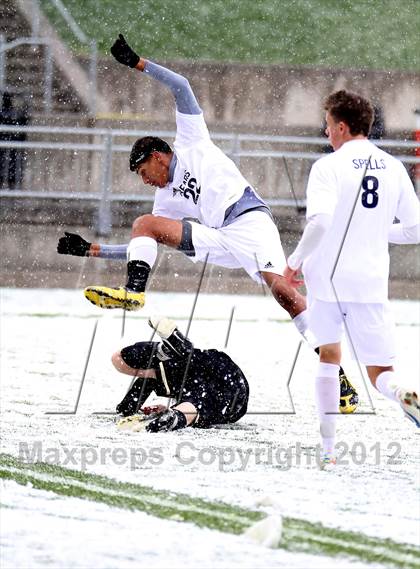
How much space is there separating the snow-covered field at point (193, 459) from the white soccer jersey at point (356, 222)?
0.82m

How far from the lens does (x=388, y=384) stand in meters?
6.88

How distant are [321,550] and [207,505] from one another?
0.80 m

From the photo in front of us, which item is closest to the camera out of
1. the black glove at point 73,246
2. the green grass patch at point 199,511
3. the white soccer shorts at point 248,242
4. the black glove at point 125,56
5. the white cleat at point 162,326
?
the green grass patch at point 199,511

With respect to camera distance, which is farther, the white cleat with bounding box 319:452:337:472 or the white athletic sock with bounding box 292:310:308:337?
the white athletic sock with bounding box 292:310:308:337

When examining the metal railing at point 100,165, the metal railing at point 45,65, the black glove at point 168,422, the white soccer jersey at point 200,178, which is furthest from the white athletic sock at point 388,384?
the metal railing at point 45,65

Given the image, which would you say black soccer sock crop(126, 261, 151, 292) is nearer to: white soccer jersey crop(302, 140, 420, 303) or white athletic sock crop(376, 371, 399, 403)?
white soccer jersey crop(302, 140, 420, 303)

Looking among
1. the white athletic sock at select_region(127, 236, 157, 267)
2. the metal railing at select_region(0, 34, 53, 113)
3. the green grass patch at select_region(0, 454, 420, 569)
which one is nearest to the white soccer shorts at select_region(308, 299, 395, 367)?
the green grass patch at select_region(0, 454, 420, 569)

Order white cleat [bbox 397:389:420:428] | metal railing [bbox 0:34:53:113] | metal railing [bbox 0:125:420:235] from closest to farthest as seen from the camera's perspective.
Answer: white cleat [bbox 397:389:420:428]
metal railing [bbox 0:125:420:235]
metal railing [bbox 0:34:53:113]

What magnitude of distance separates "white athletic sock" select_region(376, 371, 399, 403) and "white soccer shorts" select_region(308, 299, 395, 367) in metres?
0.06

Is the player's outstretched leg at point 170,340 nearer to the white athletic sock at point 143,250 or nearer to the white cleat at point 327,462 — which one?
the white athletic sock at point 143,250

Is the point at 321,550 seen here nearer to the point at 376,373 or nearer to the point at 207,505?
the point at 207,505

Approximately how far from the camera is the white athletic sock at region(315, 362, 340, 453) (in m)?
7.03

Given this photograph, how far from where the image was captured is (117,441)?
25.1 ft

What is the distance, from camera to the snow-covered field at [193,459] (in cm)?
538
